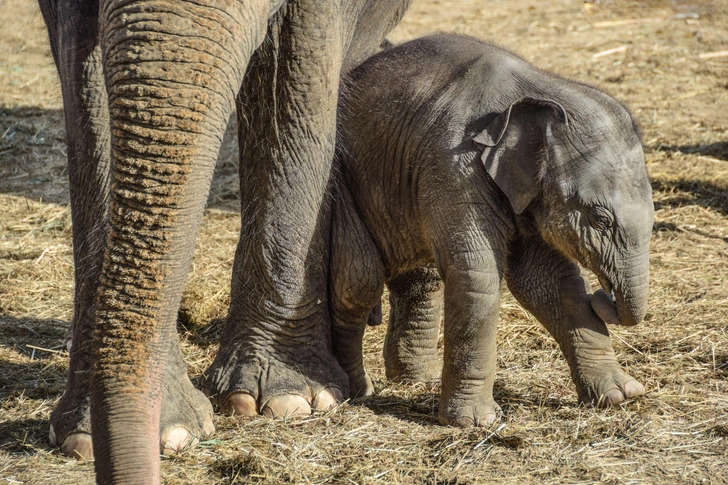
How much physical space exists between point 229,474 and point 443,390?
880 millimetres

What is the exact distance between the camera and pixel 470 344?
3.63 meters

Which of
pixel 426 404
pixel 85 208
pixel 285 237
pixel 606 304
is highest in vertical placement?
pixel 85 208

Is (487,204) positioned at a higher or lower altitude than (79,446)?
higher

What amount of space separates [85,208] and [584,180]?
1706 millimetres

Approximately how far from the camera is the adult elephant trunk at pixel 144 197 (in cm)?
238

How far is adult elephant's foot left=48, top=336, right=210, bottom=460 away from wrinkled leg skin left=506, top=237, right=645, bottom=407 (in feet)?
4.19

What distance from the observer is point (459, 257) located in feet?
11.8

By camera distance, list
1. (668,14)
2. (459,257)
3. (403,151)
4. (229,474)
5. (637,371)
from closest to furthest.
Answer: (229,474) → (459,257) → (403,151) → (637,371) → (668,14)

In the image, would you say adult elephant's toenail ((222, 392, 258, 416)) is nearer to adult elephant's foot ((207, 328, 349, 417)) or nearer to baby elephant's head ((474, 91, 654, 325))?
adult elephant's foot ((207, 328, 349, 417))

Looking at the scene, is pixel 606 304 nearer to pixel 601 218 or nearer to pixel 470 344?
pixel 601 218

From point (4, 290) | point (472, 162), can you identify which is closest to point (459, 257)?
point (472, 162)

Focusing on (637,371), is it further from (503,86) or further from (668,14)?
(668,14)

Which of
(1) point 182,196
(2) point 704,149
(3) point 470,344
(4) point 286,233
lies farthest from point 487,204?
(2) point 704,149

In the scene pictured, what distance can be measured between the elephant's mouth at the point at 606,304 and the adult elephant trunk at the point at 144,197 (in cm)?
180
